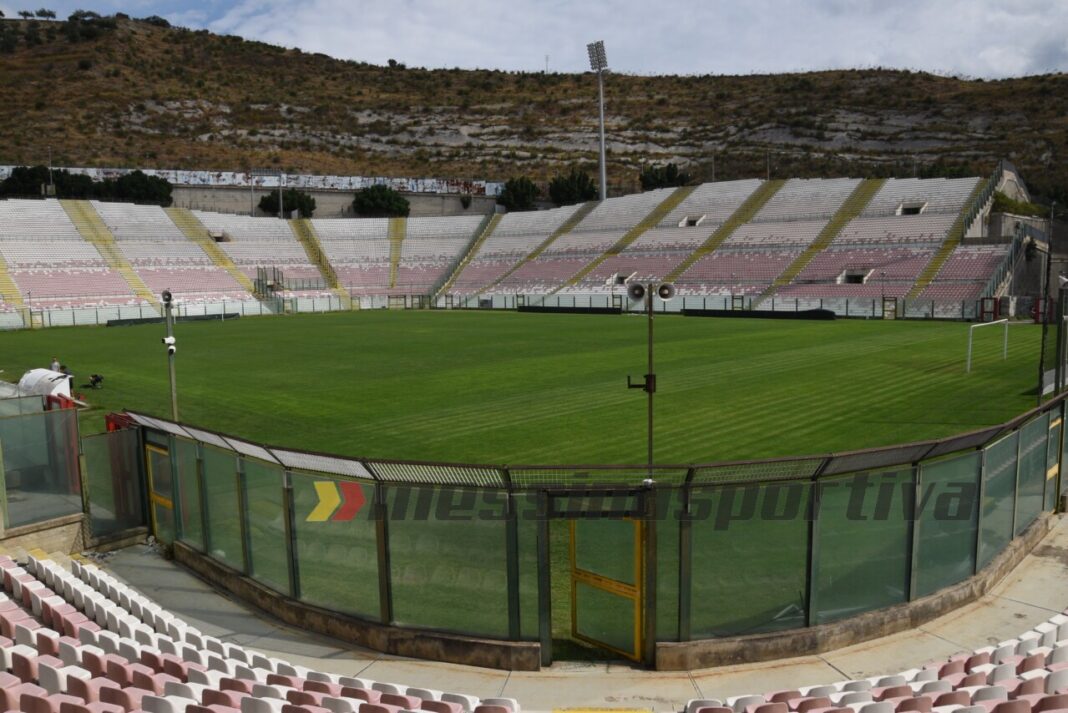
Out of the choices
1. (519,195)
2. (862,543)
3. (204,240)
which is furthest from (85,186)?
(862,543)

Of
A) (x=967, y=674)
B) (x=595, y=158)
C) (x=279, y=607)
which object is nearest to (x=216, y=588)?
(x=279, y=607)

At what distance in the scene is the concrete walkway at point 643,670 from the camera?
A: 6969 mm

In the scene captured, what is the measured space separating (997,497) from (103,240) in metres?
82.7

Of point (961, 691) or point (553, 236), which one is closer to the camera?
point (961, 691)

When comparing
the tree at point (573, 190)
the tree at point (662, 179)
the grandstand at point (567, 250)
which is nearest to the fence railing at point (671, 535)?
the grandstand at point (567, 250)

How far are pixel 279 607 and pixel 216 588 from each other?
1.61m

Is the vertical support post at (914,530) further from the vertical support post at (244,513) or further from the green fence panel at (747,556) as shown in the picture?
the vertical support post at (244,513)

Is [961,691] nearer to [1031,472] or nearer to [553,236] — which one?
[1031,472]

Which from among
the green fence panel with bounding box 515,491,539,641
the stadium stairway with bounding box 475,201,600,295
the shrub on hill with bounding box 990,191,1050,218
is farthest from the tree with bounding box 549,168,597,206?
the green fence panel with bounding box 515,491,539,641

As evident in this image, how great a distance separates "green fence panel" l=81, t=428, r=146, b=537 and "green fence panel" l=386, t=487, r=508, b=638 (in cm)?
599

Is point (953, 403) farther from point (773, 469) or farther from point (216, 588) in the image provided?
point (216, 588)

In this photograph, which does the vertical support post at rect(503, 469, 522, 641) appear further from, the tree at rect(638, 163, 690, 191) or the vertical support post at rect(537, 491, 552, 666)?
the tree at rect(638, 163, 690, 191)

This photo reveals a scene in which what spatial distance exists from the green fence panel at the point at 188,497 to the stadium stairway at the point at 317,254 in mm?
67519

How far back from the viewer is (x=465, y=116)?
512 feet
